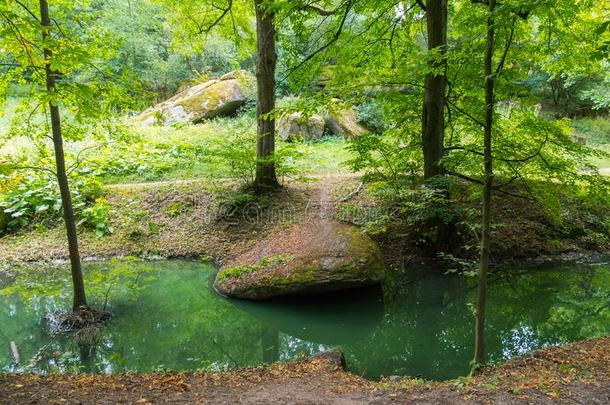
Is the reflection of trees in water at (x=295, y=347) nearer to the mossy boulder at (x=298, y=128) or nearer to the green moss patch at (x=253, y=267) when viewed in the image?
the green moss patch at (x=253, y=267)

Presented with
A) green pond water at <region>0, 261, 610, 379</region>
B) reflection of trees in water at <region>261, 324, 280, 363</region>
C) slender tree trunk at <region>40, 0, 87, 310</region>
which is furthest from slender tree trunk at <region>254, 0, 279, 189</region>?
slender tree trunk at <region>40, 0, 87, 310</region>

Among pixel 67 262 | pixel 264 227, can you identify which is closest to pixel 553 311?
pixel 264 227

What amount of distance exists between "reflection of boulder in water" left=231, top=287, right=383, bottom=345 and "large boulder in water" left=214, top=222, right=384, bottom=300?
209mm

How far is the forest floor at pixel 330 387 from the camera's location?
358 centimetres

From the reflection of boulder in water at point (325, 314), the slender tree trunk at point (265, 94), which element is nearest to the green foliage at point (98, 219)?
the slender tree trunk at point (265, 94)

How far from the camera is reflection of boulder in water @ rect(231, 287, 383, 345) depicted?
6.84 m

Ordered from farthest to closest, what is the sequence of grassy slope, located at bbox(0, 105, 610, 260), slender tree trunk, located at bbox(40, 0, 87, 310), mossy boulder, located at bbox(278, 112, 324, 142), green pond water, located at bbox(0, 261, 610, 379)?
1. mossy boulder, located at bbox(278, 112, 324, 142)
2. grassy slope, located at bbox(0, 105, 610, 260)
3. green pond water, located at bbox(0, 261, 610, 379)
4. slender tree trunk, located at bbox(40, 0, 87, 310)

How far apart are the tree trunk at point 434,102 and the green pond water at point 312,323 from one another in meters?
2.37

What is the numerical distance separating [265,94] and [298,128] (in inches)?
225

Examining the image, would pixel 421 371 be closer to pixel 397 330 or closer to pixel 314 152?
pixel 397 330

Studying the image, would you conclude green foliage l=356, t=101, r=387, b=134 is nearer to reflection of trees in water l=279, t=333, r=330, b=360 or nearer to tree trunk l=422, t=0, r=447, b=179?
tree trunk l=422, t=0, r=447, b=179

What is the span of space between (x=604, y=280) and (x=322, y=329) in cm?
547

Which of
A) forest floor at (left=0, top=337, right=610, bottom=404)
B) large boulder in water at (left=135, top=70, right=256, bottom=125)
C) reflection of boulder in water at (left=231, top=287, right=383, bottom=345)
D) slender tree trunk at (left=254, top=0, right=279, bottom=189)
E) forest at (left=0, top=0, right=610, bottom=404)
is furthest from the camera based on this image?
large boulder in water at (left=135, top=70, right=256, bottom=125)

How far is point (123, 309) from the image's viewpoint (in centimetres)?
757
